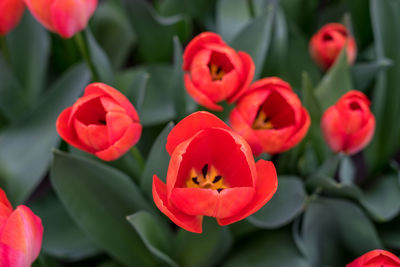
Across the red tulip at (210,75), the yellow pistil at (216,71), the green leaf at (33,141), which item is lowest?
the green leaf at (33,141)

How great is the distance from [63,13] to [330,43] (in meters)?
0.37

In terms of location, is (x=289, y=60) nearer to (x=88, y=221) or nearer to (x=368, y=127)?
(x=368, y=127)

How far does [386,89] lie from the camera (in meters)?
0.79

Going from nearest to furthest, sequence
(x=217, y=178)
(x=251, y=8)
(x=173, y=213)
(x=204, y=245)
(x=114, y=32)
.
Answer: (x=173, y=213) < (x=217, y=178) < (x=204, y=245) < (x=251, y=8) < (x=114, y=32)

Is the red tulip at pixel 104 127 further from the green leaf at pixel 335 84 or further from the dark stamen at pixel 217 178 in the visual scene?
the green leaf at pixel 335 84

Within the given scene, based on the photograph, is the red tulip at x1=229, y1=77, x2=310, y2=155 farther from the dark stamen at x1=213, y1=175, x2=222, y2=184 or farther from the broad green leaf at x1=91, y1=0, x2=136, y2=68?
the broad green leaf at x1=91, y1=0, x2=136, y2=68

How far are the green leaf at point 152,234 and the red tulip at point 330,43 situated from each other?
0.34 metres

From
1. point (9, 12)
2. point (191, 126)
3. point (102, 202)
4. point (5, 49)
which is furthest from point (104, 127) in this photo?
point (5, 49)

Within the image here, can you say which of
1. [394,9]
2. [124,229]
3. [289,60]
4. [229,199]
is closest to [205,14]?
[289,60]

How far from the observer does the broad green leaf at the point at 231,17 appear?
0.84 m

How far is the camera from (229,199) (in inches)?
16.5

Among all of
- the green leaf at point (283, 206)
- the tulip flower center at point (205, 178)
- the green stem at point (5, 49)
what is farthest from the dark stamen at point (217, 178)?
the green stem at point (5, 49)

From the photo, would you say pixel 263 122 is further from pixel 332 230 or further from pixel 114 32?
pixel 114 32

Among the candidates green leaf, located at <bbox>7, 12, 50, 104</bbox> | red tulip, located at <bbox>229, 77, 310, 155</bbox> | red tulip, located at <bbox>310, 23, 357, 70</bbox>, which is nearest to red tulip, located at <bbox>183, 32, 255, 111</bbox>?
red tulip, located at <bbox>229, 77, 310, 155</bbox>
